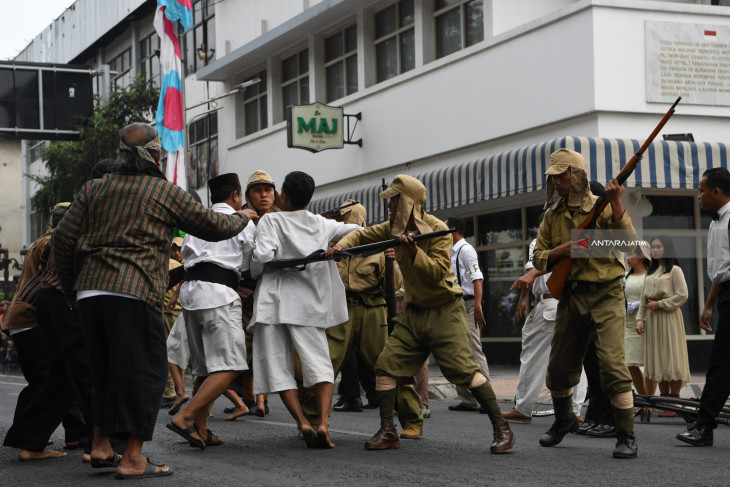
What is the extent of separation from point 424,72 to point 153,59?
17848mm

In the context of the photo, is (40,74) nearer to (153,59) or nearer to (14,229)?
(153,59)

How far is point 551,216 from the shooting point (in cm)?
761

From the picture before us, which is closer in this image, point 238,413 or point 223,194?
point 223,194

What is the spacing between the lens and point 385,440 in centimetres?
748

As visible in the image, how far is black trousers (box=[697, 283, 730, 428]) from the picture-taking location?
7770mm

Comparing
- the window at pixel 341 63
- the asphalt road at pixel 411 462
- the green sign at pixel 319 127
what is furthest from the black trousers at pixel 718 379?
the window at pixel 341 63

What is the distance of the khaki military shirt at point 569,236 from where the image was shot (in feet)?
23.8

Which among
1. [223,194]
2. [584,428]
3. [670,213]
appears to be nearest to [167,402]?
[223,194]

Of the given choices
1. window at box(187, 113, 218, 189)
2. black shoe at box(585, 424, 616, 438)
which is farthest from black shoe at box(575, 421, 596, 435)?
window at box(187, 113, 218, 189)

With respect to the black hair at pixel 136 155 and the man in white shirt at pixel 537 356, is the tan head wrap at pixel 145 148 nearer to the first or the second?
the black hair at pixel 136 155

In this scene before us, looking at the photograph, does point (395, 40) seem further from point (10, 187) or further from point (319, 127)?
point (10, 187)

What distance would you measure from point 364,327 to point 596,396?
203 cm

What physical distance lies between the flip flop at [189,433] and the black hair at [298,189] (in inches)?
66.0

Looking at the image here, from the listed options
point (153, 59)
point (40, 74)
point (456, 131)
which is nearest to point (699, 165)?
point (456, 131)
